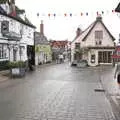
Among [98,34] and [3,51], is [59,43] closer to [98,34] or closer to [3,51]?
[98,34]

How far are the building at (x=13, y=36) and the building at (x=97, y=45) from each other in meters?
16.2

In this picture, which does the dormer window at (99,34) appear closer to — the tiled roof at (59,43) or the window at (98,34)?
the window at (98,34)

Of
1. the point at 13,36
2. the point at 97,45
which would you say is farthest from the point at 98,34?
the point at 13,36

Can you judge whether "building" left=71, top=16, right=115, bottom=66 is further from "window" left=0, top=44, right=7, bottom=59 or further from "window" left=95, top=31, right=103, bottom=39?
"window" left=0, top=44, right=7, bottom=59

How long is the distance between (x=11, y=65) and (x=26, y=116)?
23.2 m

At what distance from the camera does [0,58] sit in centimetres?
4081

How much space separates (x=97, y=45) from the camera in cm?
7112

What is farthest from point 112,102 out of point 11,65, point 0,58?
point 0,58

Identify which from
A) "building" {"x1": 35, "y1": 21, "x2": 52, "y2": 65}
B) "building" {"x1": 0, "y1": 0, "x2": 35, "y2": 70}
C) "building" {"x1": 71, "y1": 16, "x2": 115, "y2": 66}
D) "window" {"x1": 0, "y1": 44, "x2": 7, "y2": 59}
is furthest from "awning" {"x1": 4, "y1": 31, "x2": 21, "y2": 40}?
"building" {"x1": 71, "y1": 16, "x2": 115, "y2": 66}

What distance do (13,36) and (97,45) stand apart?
2997 centimetres

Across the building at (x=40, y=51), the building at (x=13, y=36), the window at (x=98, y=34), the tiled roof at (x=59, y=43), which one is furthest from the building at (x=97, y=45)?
the tiled roof at (x=59, y=43)

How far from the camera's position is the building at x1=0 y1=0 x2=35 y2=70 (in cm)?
4119

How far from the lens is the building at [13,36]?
4119 centimetres

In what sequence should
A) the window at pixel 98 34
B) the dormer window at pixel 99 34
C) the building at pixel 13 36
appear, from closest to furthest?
the building at pixel 13 36 → the dormer window at pixel 99 34 → the window at pixel 98 34
